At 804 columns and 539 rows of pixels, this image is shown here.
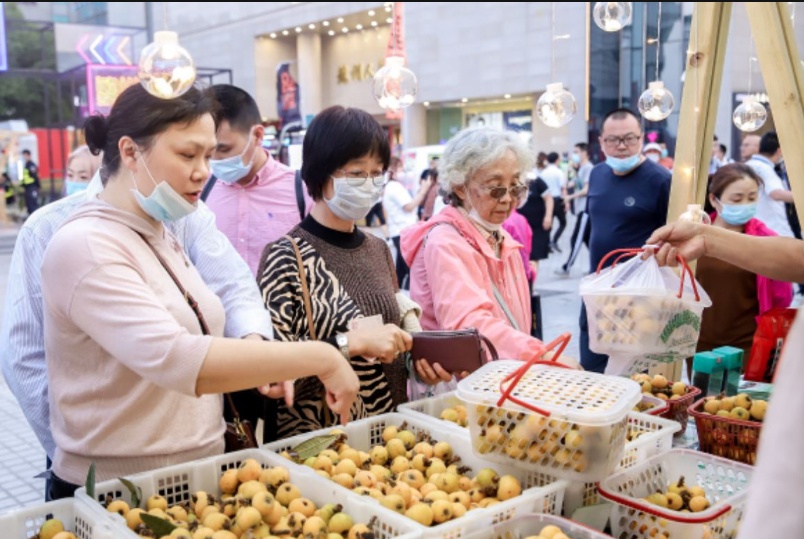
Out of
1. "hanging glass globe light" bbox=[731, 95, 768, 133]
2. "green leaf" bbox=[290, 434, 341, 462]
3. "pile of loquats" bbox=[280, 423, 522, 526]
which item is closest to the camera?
"pile of loquats" bbox=[280, 423, 522, 526]

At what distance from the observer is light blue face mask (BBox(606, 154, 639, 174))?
4.89 metres

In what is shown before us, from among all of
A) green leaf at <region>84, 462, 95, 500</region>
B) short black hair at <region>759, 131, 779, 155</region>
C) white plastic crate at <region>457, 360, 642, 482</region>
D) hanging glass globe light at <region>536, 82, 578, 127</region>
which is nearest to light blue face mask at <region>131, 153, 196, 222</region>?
green leaf at <region>84, 462, 95, 500</region>

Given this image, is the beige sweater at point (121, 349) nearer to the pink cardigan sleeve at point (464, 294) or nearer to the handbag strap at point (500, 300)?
the pink cardigan sleeve at point (464, 294)

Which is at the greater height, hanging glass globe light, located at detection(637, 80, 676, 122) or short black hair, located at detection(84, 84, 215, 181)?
hanging glass globe light, located at detection(637, 80, 676, 122)

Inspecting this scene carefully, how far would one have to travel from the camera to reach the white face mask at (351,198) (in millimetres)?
2506

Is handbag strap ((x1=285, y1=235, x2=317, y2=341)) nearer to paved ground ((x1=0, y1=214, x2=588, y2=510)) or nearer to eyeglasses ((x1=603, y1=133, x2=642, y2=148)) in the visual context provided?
paved ground ((x1=0, y1=214, x2=588, y2=510))

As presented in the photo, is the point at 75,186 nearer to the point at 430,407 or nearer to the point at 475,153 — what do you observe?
the point at 475,153

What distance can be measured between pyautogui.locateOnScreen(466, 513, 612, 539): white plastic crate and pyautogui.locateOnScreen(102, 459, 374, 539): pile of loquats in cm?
27

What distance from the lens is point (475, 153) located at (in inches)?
114

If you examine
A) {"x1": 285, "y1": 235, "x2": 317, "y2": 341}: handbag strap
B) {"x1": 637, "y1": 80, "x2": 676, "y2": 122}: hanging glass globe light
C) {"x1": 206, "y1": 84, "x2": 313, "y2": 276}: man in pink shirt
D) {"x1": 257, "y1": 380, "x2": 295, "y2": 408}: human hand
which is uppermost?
{"x1": 637, "y1": 80, "x2": 676, "y2": 122}: hanging glass globe light

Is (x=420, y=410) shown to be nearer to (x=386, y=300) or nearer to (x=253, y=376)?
(x=386, y=300)

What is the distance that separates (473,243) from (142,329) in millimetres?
1544

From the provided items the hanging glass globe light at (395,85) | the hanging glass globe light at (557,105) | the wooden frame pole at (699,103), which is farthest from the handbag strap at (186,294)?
the wooden frame pole at (699,103)

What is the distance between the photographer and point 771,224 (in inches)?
274
